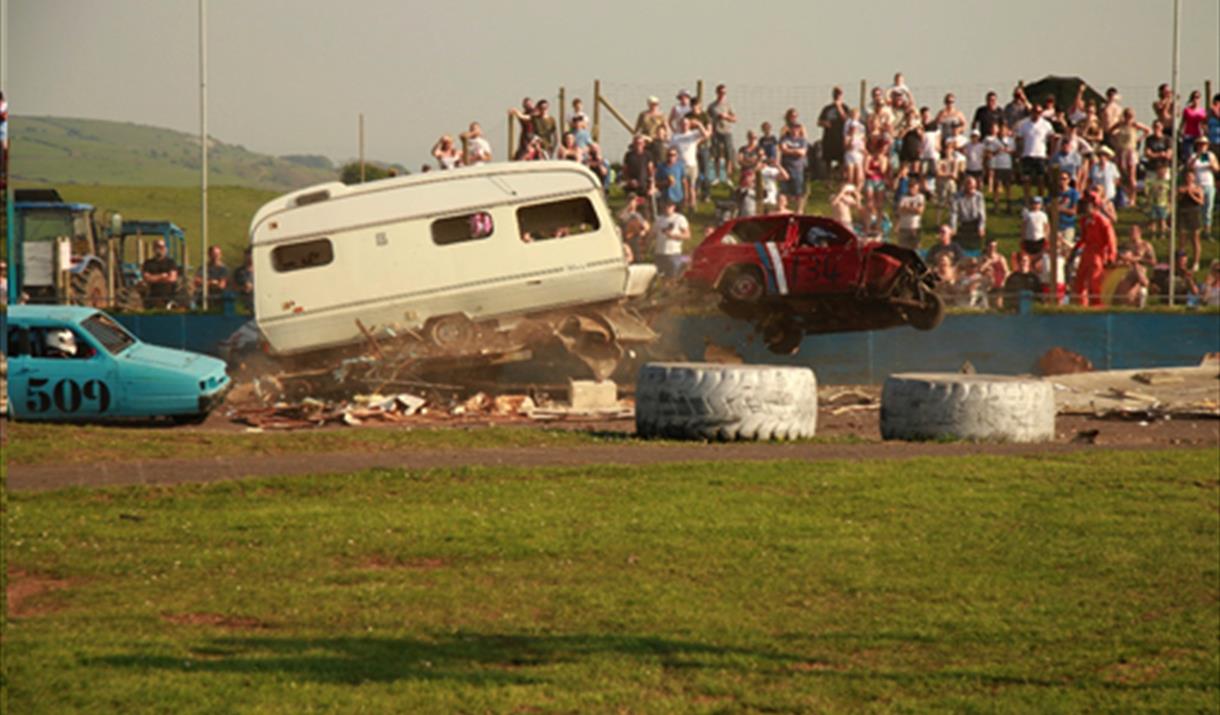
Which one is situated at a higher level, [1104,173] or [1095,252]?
[1104,173]

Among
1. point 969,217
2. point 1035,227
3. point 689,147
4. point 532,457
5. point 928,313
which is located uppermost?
point 689,147

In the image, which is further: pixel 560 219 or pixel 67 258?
pixel 67 258

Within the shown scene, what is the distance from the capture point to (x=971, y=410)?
818 inches

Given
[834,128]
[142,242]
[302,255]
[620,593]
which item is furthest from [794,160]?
[620,593]

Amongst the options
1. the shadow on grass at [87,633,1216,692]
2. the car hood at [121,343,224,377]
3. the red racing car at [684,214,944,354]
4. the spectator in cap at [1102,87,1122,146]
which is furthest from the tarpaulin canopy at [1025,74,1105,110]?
the shadow on grass at [87,633,1216,692]

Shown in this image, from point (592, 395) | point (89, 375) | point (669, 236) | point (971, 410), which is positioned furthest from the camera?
point (669, 236)

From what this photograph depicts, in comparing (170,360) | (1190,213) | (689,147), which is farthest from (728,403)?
(1190,213)

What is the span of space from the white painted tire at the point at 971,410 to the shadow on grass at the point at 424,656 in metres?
11.2

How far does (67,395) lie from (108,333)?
1.44m

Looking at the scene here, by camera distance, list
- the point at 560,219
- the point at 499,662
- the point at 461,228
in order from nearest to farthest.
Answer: the point at 499,662
the point at 461,228
the point at 560,219

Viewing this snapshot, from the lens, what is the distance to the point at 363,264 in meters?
28.7

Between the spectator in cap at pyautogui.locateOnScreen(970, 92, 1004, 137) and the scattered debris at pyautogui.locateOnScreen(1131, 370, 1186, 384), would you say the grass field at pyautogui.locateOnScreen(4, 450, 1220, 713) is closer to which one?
the scattered debris at pyautogui.locateOnScreen(1131, 370, 1186, 384)

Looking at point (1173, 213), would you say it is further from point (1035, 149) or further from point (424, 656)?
point (424, 656)

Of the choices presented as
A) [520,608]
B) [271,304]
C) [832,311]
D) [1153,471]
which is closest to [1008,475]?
[1153,471]
